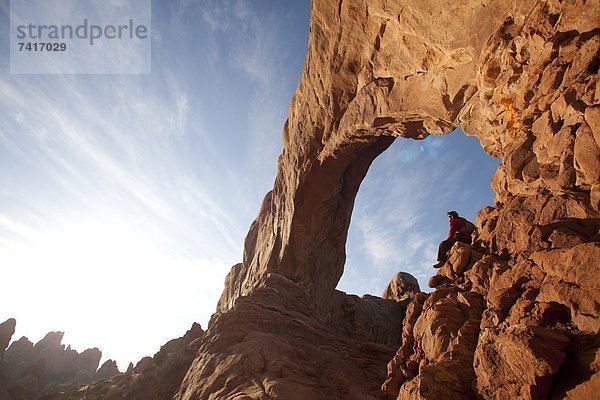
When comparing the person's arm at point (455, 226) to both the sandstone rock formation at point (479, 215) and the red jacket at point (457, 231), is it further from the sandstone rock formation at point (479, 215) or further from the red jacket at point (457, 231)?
the sandstone rock formation at point (479, 215)

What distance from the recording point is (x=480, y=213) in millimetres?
8344

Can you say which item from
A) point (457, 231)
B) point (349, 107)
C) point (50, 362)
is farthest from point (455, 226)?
point (50, 362)

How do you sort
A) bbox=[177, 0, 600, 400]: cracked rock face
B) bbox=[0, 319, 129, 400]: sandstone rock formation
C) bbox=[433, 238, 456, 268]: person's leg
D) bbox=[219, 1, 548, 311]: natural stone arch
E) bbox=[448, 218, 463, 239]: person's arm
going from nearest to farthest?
bbox=[177, 0, 600, 400]: cracked rock face, bbox=[219, 1, 548, 311]: natural stone arch, bbox=[433, 238, 456, 268]: person's leg, bbox=[448, 218, 463, 239]: person's arm, bbox=[0, 319, 129, 400]: sandstone rock formation

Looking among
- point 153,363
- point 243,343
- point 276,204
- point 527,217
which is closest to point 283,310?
point 243,343

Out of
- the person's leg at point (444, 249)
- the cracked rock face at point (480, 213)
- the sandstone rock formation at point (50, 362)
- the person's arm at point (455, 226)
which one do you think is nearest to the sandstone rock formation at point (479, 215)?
the cracked rock face at point (480, 213)

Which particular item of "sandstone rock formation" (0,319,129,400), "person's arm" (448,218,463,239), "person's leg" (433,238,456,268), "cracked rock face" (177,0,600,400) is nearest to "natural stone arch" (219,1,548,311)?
"cracked rock face" (177,0,600,400)

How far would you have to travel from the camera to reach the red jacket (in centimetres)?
1110

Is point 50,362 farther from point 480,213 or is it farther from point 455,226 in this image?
point 480,213

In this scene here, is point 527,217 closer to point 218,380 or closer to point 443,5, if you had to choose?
point 443,5

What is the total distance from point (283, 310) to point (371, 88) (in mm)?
12679

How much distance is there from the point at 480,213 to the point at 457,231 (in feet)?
10.8

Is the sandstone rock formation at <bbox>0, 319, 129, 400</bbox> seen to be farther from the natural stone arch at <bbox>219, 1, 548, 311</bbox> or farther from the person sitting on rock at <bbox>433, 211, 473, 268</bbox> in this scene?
the person sitting on rock at <bbox>433, 211, 473, 268</bbox>

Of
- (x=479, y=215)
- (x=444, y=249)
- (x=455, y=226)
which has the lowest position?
(x=479, y=215)

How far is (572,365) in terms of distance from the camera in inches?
167
